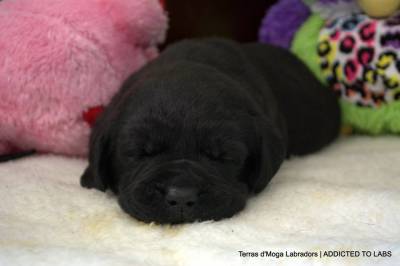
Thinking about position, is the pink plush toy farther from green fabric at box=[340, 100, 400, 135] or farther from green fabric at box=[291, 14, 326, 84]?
green fabric at box=[340, 100, 400, 135]

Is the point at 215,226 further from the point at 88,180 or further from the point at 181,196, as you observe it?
the point at 88,180

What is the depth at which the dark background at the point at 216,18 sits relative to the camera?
345 cm

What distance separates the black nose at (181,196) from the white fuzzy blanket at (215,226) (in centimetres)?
8

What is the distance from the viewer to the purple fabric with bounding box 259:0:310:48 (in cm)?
327

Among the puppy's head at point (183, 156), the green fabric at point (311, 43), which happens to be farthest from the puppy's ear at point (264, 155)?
the green fabric at point (311, 43)

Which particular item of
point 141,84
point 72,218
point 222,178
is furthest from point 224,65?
point 72,218

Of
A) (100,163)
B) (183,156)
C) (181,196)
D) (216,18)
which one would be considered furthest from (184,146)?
(216,18)

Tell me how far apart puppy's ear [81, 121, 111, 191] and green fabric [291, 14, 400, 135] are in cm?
161

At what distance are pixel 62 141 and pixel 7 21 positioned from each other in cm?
60

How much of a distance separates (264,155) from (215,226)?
380 mm

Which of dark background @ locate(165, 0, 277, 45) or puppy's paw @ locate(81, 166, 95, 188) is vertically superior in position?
dark background @ locate(165, 0, 277, 45)

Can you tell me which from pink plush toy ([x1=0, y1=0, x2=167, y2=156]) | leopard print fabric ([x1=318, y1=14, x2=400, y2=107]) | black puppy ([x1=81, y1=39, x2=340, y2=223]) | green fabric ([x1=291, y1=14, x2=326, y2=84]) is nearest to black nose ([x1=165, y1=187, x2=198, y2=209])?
black puppy ([x1=81, y1=39, x2=340, y2=223])

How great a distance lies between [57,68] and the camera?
7.82 feet

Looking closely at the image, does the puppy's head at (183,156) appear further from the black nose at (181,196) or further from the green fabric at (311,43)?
the green fabric at (311,43)
